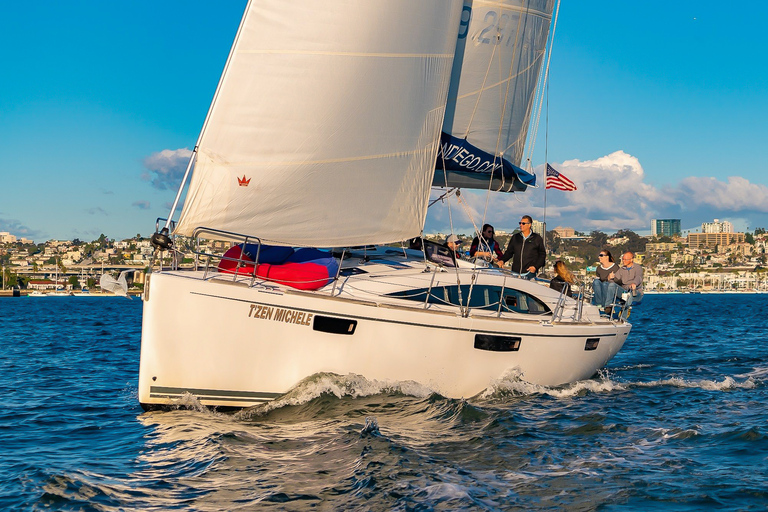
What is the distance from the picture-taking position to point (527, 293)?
36.5ft

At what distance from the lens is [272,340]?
28.2 ft

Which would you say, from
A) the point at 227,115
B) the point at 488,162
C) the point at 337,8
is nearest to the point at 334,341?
the point at 227,115

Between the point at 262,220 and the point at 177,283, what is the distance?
132 cm

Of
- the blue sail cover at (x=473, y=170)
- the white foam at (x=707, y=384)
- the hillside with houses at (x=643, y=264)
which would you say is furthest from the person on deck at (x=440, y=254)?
the hillside with houses at (x=643, y=264)

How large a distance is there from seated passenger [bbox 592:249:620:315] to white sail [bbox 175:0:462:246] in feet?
16.9

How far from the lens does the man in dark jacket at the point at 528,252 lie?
1200 cm

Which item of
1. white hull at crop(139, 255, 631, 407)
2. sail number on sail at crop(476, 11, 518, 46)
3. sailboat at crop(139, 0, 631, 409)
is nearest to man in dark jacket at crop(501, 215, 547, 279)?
sailboat at crop(139, 0, 631, 409)

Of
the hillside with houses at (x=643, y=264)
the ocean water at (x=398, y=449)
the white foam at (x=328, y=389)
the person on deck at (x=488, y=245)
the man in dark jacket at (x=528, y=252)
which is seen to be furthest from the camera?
the hillside with houses at (x=643, y=264)

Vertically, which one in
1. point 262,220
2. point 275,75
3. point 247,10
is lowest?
point 262,220

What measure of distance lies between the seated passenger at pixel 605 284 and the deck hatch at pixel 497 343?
11.8 ft

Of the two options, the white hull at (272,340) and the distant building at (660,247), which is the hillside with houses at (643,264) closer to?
the distant building at (660,247)

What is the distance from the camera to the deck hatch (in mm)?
9555

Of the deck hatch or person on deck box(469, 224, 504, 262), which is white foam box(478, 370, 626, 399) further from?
person on deck box(469, 224, 504, 262)

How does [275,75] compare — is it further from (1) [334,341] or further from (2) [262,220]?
(1) [334,341]
